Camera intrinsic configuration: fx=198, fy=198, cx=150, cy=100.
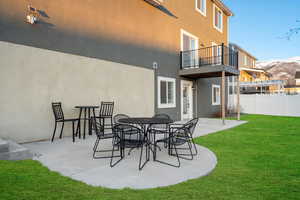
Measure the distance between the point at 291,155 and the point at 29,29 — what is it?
6.91 meters

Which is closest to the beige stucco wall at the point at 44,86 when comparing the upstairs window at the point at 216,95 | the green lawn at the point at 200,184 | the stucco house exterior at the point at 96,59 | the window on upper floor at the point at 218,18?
the stucco house exterior at the point at 96,59

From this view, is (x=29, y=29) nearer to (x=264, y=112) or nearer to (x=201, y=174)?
(x=201, y=174)

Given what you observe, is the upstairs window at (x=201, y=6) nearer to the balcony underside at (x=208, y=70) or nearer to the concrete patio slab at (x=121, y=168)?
the balcony underside at (x=208, y=70)

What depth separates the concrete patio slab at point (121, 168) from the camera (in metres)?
2.83

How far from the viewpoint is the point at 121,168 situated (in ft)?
11.0

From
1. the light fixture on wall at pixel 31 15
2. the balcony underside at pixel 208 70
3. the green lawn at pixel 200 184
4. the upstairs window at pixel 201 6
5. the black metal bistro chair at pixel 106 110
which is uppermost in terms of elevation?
the upstairs window at pixel 201 6

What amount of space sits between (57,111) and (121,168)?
3.14 m

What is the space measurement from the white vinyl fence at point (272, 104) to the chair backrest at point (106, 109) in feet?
43.7

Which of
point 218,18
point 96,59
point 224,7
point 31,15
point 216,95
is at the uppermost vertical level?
point 224,7

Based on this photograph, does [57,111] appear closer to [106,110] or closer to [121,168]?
[106,110]

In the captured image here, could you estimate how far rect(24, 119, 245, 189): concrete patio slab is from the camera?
2832 millimetres

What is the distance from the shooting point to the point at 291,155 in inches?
168

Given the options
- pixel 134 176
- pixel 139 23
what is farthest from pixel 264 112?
pixel 134 176

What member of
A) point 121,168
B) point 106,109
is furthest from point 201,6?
point 121,168
